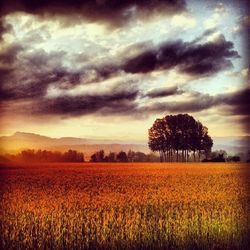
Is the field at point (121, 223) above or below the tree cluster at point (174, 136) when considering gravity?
below

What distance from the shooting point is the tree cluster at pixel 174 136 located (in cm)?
6650

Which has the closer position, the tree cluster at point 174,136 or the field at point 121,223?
the field at point 121,223

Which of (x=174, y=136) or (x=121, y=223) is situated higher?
(x=174, y=136)

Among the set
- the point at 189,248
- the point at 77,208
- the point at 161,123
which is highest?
the point at 161,123

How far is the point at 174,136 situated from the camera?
66.6 metres

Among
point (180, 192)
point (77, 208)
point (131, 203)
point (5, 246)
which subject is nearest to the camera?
point (5, 246)

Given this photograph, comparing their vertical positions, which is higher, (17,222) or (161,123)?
(161,123)

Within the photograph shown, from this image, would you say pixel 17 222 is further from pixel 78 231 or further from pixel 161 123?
pixel 161 123

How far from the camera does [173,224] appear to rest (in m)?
11.1

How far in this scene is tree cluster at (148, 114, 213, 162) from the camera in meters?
66.5

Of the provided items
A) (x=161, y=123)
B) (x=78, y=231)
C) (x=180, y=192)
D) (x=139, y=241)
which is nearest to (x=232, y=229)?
(x=139, y=241)

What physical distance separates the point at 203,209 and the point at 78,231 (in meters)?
4.11

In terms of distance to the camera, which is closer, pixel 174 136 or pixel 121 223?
pixel 121 223

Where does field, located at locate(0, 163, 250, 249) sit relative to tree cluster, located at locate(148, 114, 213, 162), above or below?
below
